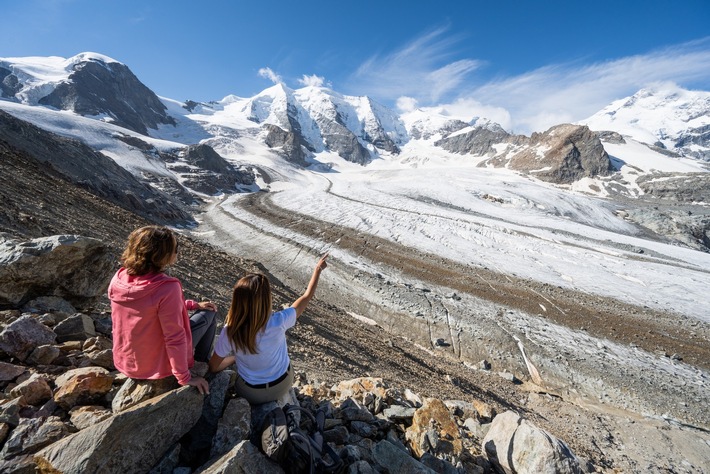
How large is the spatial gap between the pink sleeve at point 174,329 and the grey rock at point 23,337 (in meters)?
1.89

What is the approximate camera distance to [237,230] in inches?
1114

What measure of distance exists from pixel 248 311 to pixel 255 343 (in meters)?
0.36

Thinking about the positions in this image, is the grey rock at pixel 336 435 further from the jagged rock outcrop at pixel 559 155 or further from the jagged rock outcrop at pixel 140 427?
the jagged rock outcrop at pixel 559 155

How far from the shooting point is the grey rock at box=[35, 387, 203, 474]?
2.38m

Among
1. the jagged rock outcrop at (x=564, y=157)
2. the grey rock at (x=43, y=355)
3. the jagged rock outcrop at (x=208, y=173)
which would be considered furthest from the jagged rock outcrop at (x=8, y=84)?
the jagged rock outcrop at (x=564, y=157)

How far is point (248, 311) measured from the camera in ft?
10.6

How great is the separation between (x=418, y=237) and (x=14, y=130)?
3028cm

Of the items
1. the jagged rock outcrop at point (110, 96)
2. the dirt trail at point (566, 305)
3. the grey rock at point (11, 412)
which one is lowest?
the dirt trail at point (566, 305)

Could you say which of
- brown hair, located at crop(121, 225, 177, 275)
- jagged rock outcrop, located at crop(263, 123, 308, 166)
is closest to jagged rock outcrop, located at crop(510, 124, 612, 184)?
jagged rock outcrop, located at crop(263, 123, 308, 166)

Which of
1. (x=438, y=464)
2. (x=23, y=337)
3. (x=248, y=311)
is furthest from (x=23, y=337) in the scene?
(x=438, y=464)

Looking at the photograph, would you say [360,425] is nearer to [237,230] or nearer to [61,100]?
[237,230]

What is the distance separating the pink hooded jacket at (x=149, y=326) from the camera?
2924 millimetres

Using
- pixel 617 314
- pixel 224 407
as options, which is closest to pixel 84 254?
pixel 224 407

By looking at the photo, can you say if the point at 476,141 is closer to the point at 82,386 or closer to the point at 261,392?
the point at 261,392
